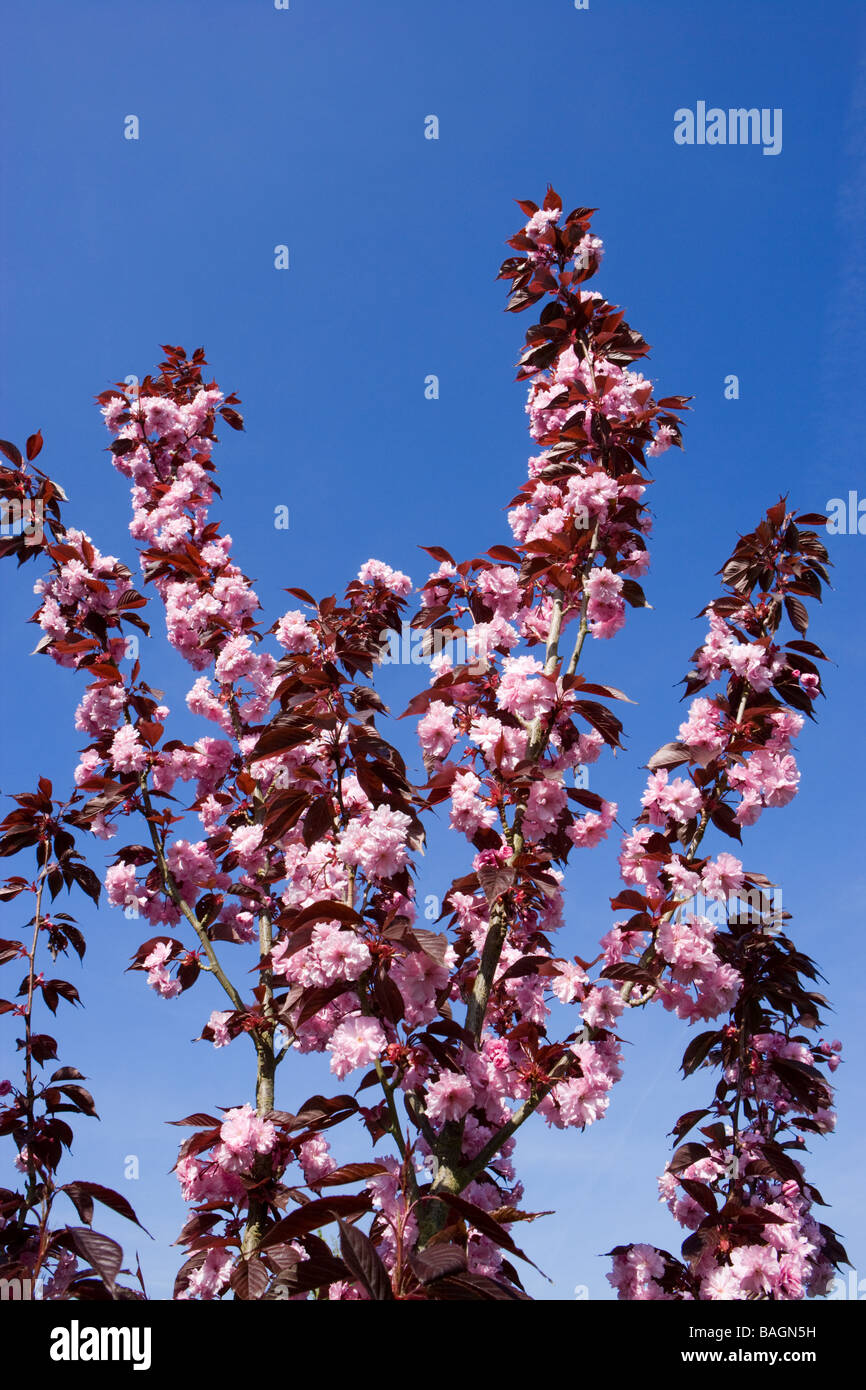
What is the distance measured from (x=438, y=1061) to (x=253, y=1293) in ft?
2.79

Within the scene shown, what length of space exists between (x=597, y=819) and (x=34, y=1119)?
2.59m

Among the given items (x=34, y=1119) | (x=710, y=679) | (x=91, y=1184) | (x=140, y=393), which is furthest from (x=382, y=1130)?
(x=140, y=393)

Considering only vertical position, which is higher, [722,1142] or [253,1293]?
[722,1142]

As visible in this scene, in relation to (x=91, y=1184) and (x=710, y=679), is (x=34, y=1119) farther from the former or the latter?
(x=710, y=679)

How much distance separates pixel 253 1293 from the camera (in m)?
2.75

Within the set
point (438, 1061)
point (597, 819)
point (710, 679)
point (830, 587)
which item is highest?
point (830, 587)

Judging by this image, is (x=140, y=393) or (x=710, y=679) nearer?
(x=710, y=679)

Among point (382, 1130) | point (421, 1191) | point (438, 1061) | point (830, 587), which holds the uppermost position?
point (830, 587)
